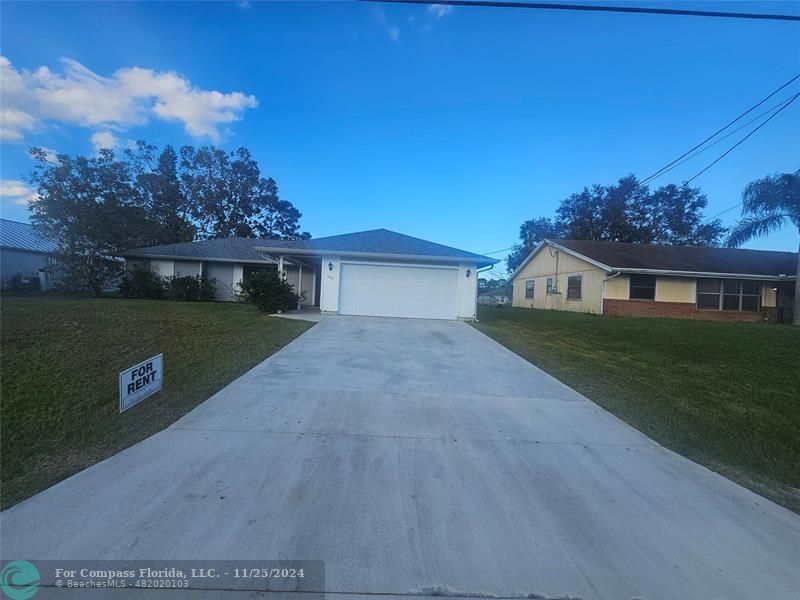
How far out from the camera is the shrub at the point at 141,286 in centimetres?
2002

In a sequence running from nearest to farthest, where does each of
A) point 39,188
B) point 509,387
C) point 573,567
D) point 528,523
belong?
point 573,567 < point 528,523 < point 509,387 < point 39,188

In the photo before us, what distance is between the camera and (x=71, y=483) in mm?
3242

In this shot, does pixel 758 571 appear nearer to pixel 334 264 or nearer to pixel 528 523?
pixel 528 523

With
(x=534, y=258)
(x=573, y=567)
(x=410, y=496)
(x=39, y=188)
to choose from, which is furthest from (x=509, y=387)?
(x=534, y=258)

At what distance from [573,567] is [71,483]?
3615 mm

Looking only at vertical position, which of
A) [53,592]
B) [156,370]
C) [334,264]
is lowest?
[53,592]

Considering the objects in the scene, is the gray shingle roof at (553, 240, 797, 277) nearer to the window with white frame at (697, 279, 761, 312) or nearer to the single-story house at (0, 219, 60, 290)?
the window with white frame at (697, 279, 761, 312)

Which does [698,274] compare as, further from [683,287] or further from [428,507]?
[428,507]

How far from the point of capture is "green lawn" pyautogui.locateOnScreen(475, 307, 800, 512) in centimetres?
418

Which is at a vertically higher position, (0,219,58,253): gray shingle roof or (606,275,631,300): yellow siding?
(0,219,58,253): gray shingle roof

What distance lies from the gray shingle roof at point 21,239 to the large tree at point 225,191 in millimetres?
16897

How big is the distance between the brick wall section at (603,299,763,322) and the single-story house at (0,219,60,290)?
26.3 m

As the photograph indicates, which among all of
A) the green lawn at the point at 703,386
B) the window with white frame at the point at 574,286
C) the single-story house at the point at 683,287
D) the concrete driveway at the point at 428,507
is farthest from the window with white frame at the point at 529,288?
the concrete driveway at the point at 428,507

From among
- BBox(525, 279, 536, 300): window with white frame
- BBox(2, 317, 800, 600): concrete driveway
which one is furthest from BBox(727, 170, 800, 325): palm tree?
BBox(2, 317, 800, 600): concrete driveway
